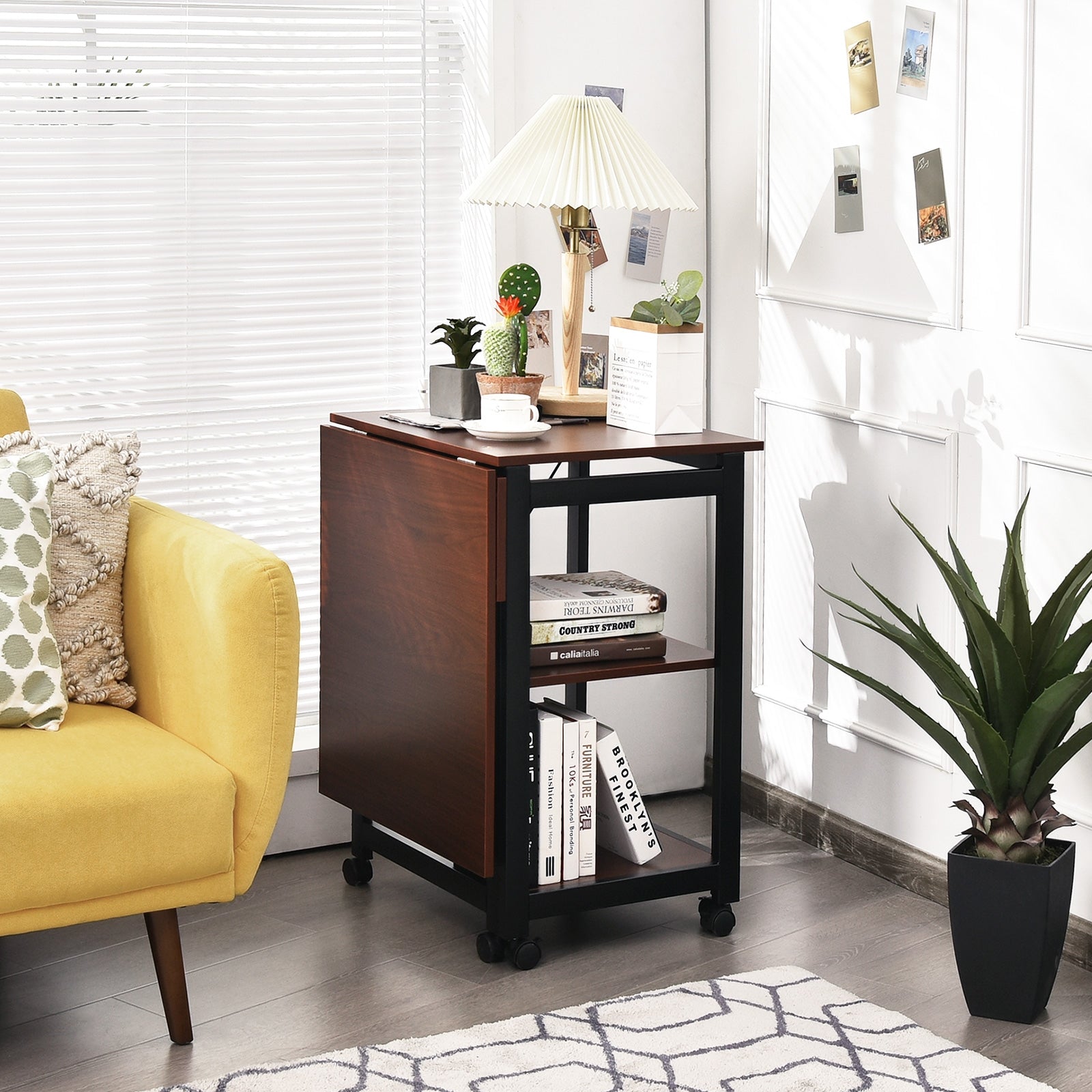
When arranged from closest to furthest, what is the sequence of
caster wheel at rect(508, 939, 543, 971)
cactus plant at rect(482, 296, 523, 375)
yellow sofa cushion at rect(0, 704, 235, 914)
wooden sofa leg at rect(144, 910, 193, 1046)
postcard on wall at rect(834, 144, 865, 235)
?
yellow sofa cushion at rect(0, 704, 235, 914) → wooden sofa leg at rect(144, 910, 193, 1046) → caster wheel at rect(508, 939, 543, 971) → cactus plant at rect(482, 296, 523, 375) → postcard on wall at rect(834, 144, 865, 235)

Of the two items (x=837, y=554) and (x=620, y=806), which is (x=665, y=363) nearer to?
(x=837, y=554)

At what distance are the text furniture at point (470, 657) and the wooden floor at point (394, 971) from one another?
0.27ft

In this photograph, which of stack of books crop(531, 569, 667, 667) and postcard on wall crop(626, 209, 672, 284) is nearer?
stack of books crop(531, 569, 667, 667)

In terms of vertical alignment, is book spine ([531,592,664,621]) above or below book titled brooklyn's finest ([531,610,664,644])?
above

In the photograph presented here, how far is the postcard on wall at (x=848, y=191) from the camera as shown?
2.74 m

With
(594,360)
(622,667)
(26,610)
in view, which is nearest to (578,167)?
(594,360)

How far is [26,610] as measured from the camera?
86.2 inches

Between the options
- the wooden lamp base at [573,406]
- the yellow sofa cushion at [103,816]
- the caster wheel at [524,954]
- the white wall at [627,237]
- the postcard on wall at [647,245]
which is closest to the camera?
the yellow sofa cushion at [103,816]

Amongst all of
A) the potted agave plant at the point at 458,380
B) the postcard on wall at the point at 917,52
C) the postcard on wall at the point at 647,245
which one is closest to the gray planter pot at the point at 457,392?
the potted agave plant at the point at 458,380

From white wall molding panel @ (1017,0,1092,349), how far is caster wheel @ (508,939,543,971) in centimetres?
118

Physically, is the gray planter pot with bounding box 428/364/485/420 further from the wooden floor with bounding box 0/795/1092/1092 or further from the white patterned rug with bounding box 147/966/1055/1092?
the white patterned rug with bounding box 147/966/1055/1092

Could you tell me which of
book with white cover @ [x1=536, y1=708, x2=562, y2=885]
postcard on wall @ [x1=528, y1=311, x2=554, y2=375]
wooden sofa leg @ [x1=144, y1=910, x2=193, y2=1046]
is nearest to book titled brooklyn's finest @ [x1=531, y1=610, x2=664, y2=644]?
book with white cover @ [x1=536, y1=708, x2=562, y2=885]

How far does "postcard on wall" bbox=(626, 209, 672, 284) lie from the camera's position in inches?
121

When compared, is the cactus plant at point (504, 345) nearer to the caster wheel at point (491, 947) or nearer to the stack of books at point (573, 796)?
the stack of books at point (573, 796)
